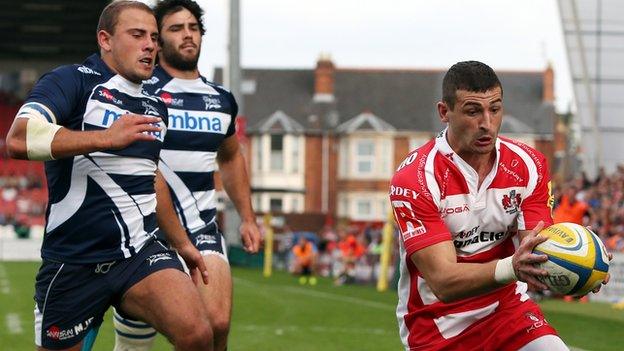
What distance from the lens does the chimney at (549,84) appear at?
74.7 m

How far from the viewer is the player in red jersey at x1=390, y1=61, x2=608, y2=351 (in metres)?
5.76

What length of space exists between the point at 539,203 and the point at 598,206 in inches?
710

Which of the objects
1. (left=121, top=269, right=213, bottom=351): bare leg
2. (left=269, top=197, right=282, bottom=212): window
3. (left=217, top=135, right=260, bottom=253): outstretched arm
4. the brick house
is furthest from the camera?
(left=269, top=197, right=282, bottom=212): window

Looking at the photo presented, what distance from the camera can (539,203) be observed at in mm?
6090

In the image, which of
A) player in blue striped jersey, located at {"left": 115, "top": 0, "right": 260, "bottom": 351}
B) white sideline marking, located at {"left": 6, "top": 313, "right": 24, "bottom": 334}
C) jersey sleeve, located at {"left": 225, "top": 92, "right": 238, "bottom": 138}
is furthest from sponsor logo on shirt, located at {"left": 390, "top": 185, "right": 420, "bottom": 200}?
white sideline marking, located at {"left": 6, "top": 313, "right": 24, "bottom": 334}

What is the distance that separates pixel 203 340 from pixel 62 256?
0.85m

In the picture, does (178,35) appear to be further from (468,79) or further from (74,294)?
(468,79)

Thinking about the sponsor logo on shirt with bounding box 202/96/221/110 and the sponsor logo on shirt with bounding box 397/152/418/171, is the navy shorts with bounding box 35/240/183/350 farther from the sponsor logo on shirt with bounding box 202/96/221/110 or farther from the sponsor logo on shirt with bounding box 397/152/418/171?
the sponsor logo on shirt with bounding box 202/96/221/110

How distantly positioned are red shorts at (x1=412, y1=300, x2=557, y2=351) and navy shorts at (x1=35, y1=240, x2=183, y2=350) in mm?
1669

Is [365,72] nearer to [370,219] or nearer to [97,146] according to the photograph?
[370,219]

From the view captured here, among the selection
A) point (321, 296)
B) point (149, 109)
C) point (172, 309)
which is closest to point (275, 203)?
point (321, 296)

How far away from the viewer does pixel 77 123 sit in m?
6.61

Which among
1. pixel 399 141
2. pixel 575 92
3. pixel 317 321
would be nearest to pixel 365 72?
pixel 399 141

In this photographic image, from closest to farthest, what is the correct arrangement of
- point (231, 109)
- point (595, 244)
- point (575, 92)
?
1. point (595, 244)
2. point (231, 109)
3. point (575, 92)
